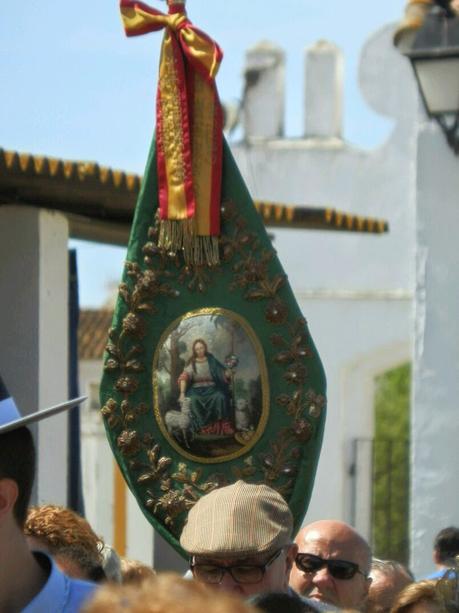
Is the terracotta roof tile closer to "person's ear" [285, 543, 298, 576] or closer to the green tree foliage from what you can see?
"person's ear" [285, 543, 298, 576]

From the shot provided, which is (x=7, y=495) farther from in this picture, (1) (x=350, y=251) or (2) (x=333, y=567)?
(1) (x=350, y=251)

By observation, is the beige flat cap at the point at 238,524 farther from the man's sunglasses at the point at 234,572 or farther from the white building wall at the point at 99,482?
the white building wall at the point at 99,482

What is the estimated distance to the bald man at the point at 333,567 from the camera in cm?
460

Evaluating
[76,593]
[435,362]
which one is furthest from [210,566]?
[435,362]

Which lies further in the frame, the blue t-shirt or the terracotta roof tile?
the terracotta roof tile

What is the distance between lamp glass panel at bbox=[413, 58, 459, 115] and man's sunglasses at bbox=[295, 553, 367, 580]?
4334mm

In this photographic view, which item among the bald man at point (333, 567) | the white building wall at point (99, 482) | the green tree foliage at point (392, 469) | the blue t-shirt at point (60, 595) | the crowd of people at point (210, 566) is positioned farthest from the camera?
the green tree foliage at point (392, 469)

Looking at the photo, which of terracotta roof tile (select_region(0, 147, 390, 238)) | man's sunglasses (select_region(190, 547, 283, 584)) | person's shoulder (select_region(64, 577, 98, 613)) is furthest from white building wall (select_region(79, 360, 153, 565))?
person's shoulder (select_region(64, 577, 98, 613))

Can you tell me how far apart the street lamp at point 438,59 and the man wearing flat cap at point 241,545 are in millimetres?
4992

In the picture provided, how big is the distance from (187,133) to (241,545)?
1635 millimetres

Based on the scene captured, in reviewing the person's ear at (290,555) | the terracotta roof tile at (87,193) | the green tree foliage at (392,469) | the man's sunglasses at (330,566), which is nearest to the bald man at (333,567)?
the man's sunglasses at (330,566)

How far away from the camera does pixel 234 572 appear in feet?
12.2

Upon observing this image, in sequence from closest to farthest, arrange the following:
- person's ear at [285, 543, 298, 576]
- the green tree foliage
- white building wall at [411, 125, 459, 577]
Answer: person's ear at [285, 543, 298, 576] → white building wall at [411, 125, 459, 577] → the green tree foliage

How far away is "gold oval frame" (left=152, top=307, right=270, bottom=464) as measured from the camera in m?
4.89
